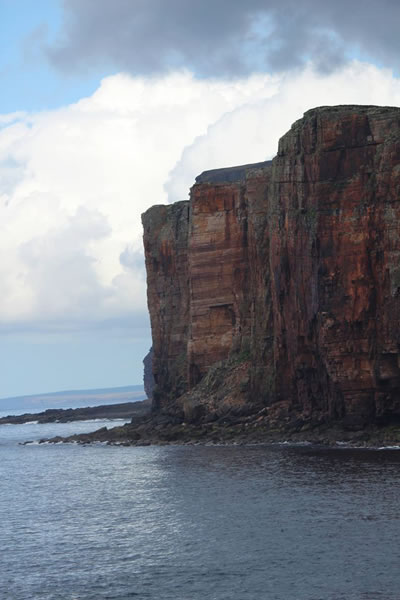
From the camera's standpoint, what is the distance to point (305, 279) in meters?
103

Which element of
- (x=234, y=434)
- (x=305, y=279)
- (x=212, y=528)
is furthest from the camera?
(x=234, y=434)

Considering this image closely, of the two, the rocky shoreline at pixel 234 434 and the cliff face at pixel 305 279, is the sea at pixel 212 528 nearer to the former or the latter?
the rocky shoreline at pixel 234 434

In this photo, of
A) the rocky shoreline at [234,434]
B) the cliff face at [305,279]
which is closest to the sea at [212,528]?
the rocky shoreline at [234,434]

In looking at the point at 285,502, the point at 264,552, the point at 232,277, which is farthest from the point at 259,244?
the point at 264,552

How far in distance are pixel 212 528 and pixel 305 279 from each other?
4508 cm

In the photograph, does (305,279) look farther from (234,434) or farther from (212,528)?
(212,528)

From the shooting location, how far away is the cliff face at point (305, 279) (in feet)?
312

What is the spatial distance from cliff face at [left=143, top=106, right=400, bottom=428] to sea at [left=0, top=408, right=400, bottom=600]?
9512 mm

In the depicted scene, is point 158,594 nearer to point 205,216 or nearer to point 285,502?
point 285,502

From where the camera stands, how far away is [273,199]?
109m

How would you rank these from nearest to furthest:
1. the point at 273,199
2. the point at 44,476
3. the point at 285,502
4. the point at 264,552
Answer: the point at 264,552
the point at 285,502
the point at 44,476
the point at 273,199

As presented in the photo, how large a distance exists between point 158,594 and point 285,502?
20578 millimetres

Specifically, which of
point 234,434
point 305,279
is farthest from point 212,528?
point 234,434

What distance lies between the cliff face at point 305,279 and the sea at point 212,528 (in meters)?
9.51
